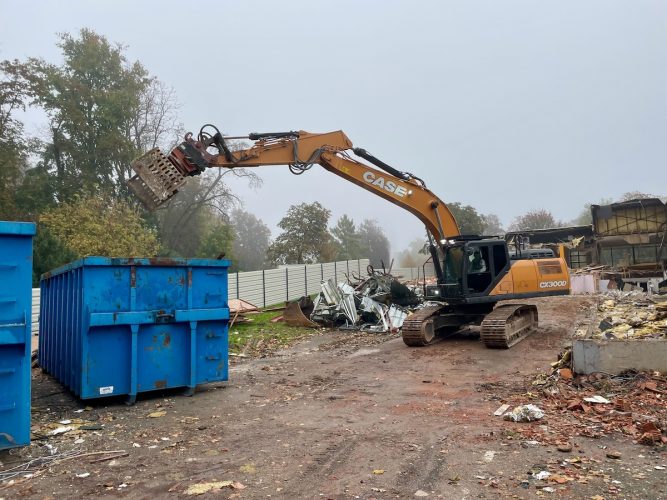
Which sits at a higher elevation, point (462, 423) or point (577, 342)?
point (577, 342)

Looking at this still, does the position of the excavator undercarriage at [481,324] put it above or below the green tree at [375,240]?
below

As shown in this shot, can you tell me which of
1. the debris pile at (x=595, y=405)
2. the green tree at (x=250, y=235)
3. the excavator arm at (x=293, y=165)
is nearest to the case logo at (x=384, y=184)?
the excavator arm at (x=293, y=165)

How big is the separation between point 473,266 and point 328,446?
7784mm

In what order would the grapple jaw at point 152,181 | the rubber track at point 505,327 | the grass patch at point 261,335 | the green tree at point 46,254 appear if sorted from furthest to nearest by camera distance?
the green tree at point 46,254, the grass patch at point 261,335, the rubber track at point 505,327, the grapple jaw at point 152,181

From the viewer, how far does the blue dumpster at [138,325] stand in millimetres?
6527

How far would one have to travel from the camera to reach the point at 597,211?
28312 millimetres

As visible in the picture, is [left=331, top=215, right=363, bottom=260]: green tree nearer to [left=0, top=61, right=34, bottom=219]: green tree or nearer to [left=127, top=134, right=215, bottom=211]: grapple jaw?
[left=0, top=61, right=34, bottom=219]: green tree

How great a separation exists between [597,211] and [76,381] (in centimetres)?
2849

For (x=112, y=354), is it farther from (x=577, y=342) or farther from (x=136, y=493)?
(x=577, y=342)

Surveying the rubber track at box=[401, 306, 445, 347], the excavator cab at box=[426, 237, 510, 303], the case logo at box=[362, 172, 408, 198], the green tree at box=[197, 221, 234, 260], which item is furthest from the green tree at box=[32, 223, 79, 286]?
the green tree at box=[197, 221, 234, 260]

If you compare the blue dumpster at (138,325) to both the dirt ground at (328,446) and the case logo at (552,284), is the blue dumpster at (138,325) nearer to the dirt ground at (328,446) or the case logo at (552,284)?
the dirt ground at (328,446)

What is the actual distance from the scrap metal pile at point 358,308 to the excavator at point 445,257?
9.58 ft

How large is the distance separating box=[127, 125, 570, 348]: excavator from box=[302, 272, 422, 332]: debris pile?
9.49 feet

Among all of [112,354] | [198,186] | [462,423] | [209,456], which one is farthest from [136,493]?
[198,186]
